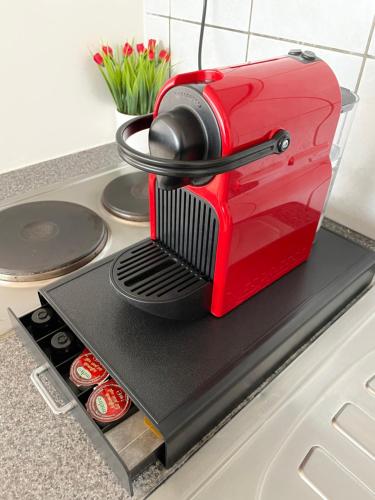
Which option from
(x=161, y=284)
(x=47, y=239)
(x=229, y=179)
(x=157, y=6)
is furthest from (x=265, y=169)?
(x=157, y=6)

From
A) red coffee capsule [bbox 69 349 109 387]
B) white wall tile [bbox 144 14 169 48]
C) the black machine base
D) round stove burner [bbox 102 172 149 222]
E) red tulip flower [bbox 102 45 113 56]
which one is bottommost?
round stove burner [bbox 102 172 149 222]

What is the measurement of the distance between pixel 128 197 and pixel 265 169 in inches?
16.1

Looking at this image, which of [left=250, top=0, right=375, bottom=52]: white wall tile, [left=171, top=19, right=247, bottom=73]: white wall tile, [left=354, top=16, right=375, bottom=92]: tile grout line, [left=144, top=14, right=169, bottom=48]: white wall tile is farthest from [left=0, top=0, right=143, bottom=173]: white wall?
[left=354, top=16, right=375, bottom=92]: tile grout line

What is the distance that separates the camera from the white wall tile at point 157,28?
0.90m

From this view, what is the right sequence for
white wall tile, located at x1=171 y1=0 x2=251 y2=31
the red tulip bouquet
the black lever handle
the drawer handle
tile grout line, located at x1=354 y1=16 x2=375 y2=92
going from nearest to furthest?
A: the black lever handle < the drawer handle < tile grout line, located at x1=354 y1=16 x2=375 y2=92 < white wall tile, located at x1=171 y1=0 x2=251 y2=31 < the red tulip bouquet

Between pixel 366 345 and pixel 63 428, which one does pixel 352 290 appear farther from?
pixel 63 428

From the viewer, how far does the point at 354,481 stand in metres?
0.41

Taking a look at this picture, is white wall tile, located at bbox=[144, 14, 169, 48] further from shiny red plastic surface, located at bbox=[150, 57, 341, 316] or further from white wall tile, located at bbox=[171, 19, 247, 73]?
shiny red plastic surface, located at bbox=[150, 57, 341, 316]

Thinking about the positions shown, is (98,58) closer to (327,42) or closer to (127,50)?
(127,50)

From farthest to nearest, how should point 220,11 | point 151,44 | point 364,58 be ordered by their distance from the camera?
point 151,44, point 220,11, point 364,58

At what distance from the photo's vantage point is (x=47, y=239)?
2.20ft

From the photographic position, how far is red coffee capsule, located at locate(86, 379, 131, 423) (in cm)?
42

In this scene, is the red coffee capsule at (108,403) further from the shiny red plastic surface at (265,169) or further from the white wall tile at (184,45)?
the white wall tile at (184,45)

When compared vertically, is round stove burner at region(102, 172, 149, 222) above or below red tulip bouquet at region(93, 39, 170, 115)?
below
